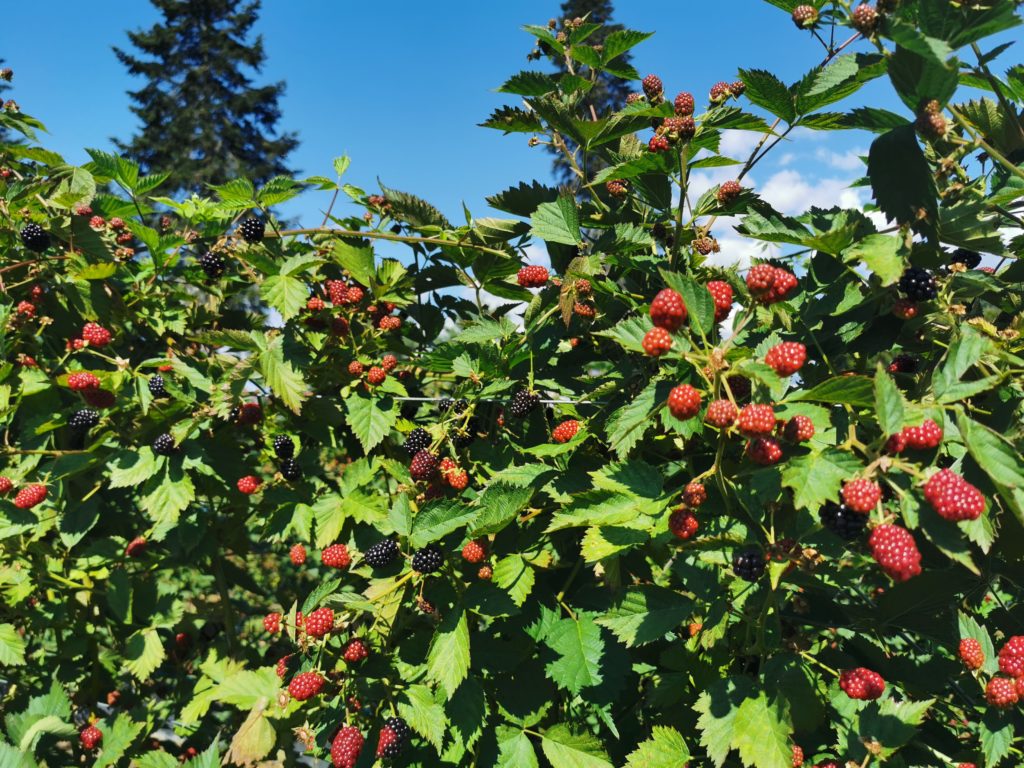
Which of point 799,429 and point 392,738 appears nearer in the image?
point 799,429

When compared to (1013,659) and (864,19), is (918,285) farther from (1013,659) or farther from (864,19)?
(1013,659)

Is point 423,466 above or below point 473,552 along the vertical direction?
above

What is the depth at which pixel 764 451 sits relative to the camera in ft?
4.02

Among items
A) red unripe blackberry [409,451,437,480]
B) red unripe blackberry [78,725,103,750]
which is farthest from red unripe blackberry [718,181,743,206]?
red unripe blackberry [78,725,103,750]

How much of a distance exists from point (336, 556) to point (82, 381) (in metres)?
1.11

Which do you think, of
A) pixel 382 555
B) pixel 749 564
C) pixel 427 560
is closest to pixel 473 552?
pixel 427 560

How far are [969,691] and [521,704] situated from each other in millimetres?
1193

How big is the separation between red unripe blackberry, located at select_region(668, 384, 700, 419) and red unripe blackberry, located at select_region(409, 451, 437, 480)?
3.04 ft

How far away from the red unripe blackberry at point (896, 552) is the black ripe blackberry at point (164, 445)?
218 centimetres

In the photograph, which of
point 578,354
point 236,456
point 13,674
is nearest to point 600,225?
point 578,354

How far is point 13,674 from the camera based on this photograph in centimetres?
321

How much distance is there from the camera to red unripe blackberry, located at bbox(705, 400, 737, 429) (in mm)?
1210

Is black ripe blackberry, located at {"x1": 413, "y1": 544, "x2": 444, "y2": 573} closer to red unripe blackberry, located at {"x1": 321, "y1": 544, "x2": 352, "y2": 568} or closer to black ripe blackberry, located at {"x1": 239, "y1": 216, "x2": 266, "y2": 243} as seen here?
red unripe blackberry, located at {"x1": 321, "y1": 544, "x2": 352, "y2": 568}

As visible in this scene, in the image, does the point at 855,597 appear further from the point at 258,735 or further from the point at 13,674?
the point at 13,674
